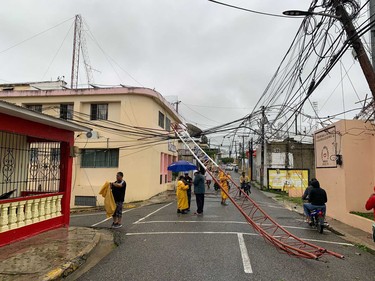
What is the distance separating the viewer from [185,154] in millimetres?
29797

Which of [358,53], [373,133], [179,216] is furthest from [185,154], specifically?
[358,53]

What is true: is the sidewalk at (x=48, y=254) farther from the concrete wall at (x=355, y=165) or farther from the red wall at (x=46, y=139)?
the concrete wall at (x=355, y=165)

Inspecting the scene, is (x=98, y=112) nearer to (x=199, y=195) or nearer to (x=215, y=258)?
(x=199, y=195)

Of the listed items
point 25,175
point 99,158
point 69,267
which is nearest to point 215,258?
point 69,267

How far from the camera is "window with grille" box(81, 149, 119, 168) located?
750 inches

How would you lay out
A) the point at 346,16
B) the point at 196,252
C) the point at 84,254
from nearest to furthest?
1. the point at 84,254
2. the point at 196,252
3. the point at 346,16

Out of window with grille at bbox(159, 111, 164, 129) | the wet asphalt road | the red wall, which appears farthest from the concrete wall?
window with grille at bbox(159, 111, 164, 129)

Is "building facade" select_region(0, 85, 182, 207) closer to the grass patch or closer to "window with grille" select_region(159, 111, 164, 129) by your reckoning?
"window with grille" select_region(159, 111, 164, 129)

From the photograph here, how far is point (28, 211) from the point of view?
7.75 metres

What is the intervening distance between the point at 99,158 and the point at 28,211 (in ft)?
38.0

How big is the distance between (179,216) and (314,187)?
4917 millimetres

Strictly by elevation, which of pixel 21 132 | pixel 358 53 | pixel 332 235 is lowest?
pixel 332 235

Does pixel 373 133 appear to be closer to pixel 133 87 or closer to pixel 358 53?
pixel 358 53

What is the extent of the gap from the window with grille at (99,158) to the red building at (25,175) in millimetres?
7917
